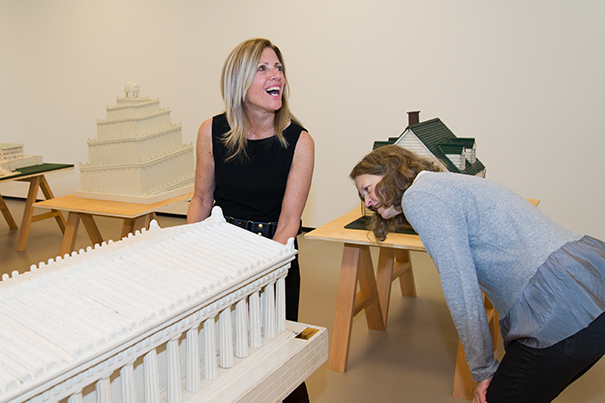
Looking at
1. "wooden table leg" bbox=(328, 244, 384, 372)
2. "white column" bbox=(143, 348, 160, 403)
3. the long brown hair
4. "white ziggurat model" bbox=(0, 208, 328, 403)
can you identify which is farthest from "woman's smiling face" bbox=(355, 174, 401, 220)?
"wooden table leg" bbox=(328, 244, 384, 372)

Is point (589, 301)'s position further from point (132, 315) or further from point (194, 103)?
point (194, 103)

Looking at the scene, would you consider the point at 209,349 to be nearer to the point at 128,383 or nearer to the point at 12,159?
the point at 128,383

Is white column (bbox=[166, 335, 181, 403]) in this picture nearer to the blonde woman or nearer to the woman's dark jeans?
the blonde woman

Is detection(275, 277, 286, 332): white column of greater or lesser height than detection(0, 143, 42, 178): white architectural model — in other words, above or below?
above

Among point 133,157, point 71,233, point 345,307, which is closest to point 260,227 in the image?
point 345,307

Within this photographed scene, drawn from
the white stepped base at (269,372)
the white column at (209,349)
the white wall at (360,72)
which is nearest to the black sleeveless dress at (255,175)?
the white stepped base at (269,372)

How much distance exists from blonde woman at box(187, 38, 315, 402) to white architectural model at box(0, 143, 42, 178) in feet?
16.3

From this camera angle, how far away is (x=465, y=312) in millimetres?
1962

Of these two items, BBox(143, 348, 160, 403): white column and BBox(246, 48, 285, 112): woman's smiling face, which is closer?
BBox(143, 348, 160, 403): white column

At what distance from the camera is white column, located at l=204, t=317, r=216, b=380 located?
5.99 feet

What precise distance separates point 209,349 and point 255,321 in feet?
0.81

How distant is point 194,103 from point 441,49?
3624 mm

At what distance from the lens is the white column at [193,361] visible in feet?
5.75

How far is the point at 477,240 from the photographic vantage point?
1980 mm
